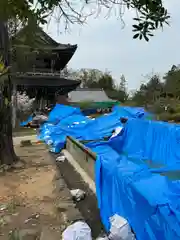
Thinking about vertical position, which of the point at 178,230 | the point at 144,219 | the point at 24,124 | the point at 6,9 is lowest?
the point at 24,124

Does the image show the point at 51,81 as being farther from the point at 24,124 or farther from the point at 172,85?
the point at 172,85

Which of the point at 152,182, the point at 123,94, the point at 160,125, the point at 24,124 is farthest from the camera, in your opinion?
the point at 123,94

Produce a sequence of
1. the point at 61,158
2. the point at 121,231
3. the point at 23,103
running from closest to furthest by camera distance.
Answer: the point at 121,231 < the point at 61,158 < the point at 23,103

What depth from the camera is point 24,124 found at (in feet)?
62.2

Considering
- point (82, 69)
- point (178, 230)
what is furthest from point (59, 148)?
point (82, 69)

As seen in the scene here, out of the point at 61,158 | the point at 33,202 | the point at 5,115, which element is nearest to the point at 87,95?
the point at 61,158

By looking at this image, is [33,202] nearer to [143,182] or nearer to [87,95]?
[143,182]

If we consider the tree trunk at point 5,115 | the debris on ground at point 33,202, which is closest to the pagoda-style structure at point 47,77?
the tree trunk at point 5,115

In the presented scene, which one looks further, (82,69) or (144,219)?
(82,69)

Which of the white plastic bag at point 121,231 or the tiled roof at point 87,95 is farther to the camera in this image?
the tiled roof at point 87,95

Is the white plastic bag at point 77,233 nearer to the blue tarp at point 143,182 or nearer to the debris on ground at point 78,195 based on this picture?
the blue tarp at point 143,182

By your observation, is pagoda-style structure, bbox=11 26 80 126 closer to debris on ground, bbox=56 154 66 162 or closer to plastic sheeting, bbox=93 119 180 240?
debris on ground, bbox=56 154 66 162

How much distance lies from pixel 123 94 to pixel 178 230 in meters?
37.5

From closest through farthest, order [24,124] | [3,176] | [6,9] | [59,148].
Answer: [6,9] < [3,176] < [59,148] < [24,124]
